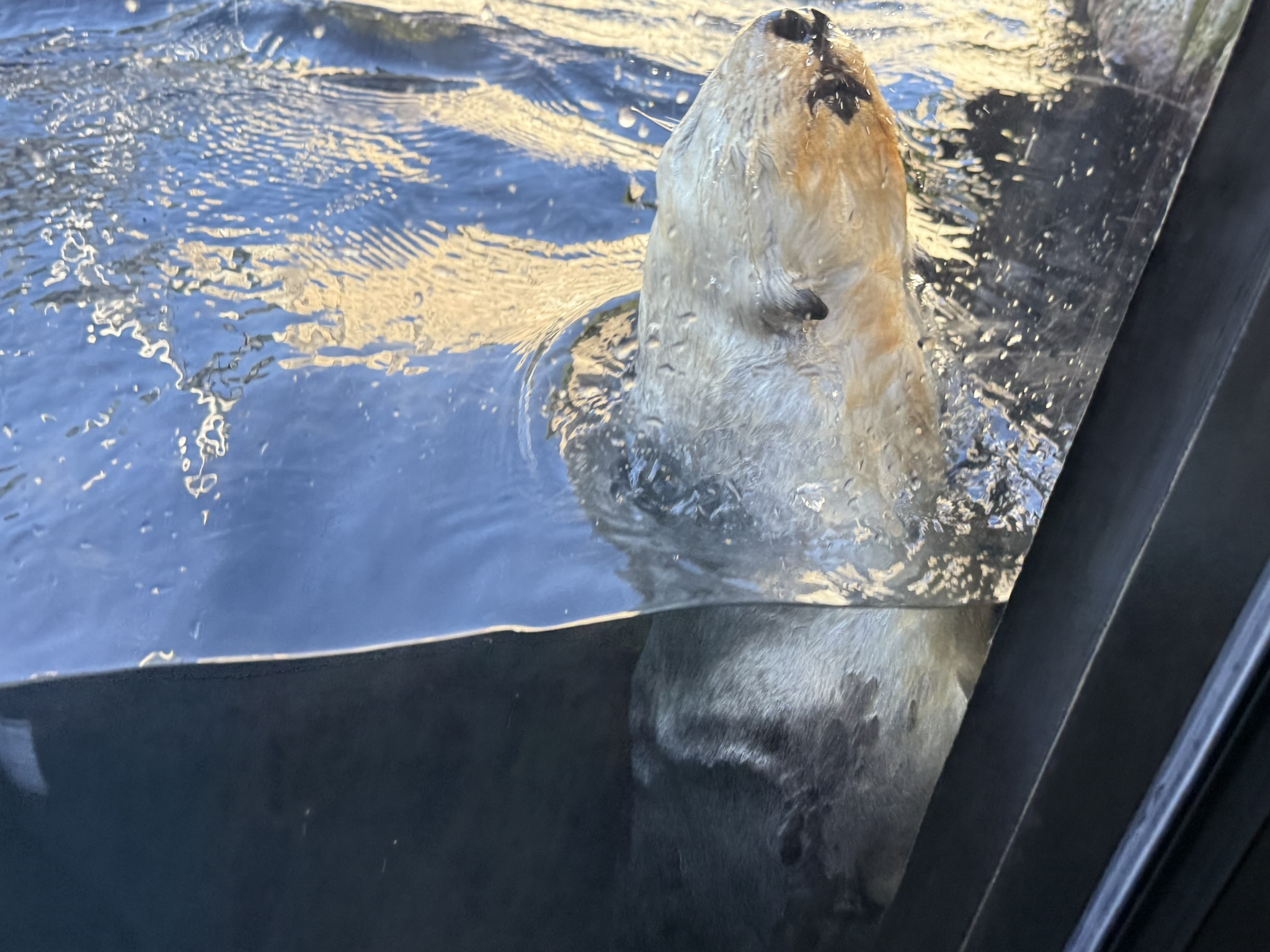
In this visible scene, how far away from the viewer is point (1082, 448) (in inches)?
21.3

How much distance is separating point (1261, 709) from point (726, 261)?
831 mm

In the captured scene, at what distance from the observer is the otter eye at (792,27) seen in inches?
41.0

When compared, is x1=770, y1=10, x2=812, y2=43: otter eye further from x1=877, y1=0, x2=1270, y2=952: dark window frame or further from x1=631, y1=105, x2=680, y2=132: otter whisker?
A: x1=877, y1=0, x2=1270, y2=952: dark window frame

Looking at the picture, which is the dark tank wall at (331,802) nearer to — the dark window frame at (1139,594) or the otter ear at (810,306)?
the otter ear at (810,306)

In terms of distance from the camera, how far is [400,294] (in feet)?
4.11

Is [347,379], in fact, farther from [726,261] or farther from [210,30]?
[210,30]

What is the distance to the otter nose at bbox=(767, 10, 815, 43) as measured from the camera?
1.04 meters

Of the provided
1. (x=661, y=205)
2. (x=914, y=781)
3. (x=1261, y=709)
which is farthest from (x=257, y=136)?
(x=1261, y=709)

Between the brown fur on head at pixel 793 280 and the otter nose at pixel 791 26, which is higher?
the otter nose at pixel 791 26

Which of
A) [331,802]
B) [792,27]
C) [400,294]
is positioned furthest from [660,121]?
[331,802]

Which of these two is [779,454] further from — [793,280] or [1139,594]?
[1139,594]

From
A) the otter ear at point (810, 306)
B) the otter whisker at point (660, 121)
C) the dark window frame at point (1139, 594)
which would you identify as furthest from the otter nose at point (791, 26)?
the dark window frame at point (1139, 594)

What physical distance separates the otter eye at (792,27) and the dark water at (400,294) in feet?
0.11

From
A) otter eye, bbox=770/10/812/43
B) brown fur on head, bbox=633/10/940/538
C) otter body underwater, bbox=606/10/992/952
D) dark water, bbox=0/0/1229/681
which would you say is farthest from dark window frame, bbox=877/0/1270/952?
otter eye, bbox=770/10/812/43
